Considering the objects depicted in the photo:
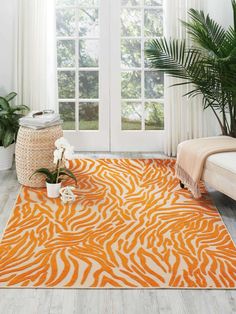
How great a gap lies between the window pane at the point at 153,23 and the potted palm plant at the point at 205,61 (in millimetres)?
173

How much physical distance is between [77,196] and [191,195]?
852 millimetres

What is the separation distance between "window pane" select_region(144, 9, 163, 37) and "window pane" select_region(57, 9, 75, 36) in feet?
2.36

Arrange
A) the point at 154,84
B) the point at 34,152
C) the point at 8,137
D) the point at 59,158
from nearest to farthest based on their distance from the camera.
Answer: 1. the point at 59,158
2. the point at 34,152
3. the point at 8,137
4. the point at 154,84

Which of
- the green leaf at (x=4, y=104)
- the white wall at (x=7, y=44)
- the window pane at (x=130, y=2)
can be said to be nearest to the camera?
the green leaf at (x=4, y=104)

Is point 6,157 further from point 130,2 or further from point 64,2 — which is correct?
point 130,2

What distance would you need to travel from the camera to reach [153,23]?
5.46m

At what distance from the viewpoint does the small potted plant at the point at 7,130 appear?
186 inches

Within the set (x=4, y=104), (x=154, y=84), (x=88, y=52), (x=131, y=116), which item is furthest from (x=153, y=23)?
(x=4, y=104)

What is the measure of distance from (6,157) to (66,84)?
1.08 meters

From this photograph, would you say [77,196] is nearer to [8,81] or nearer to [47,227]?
[47,227]

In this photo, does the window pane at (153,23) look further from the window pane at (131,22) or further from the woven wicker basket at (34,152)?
the woven wicker basket at (34,152)

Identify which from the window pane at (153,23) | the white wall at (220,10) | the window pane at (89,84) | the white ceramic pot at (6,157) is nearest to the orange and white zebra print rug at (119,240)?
the white ceramic pot at (6,157)

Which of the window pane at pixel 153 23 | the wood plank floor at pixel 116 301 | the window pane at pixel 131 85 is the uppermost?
the window pane at pixel 153 23

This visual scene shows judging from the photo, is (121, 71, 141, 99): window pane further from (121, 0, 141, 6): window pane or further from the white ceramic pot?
the white ceramic pot
